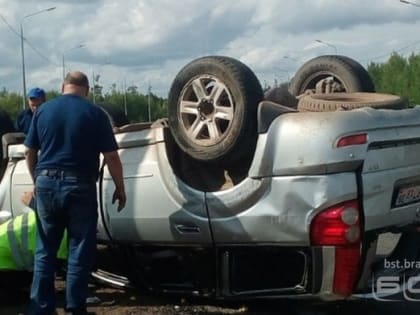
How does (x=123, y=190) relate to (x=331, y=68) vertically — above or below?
below

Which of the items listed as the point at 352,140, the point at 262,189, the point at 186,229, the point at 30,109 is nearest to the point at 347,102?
the point at 352,140

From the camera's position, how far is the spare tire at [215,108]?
5465 millimetres

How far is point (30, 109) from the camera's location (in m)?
8.54

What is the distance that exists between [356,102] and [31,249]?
2587mm

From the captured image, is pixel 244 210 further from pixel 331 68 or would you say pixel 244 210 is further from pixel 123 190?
pixel 331 68

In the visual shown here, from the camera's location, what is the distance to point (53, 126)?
5.56 metres

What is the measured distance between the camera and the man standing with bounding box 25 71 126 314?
5523mm

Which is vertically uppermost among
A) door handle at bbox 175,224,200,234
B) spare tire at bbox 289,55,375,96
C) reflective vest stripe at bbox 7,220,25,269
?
spare tire at bbox 289,55,375,96

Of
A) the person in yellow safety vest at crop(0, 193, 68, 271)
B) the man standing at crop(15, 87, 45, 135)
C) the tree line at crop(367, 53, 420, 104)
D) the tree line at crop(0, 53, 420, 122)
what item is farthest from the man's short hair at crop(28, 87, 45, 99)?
the tree line at crop(367, 53, 420, 104)

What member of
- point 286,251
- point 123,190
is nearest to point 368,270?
point 286,251

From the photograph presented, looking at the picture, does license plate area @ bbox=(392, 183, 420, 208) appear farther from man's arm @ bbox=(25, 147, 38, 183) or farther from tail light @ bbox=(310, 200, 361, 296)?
man's arm @ bbox=(25, 147, 38, 183)

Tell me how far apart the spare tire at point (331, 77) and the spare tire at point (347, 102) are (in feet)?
1.72

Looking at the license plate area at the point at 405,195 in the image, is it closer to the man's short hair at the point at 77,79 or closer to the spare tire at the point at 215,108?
the spare tire at the point at 215,108

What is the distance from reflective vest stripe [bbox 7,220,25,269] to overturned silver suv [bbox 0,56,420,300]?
62cm
